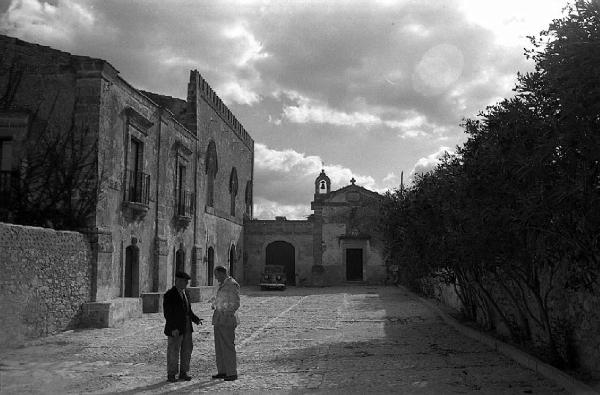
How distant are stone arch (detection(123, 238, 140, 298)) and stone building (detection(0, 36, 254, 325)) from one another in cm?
3

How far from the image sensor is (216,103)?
28531mm

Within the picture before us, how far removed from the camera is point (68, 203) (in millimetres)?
13852

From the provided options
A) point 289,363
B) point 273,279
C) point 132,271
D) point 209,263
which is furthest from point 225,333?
Result: point 273,279

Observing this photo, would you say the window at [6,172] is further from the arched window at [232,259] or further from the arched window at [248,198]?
the arched window at [248,198]

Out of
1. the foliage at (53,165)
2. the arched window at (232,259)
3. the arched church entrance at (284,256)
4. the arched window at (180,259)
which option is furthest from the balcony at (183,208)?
the arched church entrance at (284,256)

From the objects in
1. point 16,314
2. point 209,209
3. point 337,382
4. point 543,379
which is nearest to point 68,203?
point 16,314

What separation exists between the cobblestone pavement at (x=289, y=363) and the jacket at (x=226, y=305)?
768 millimetres

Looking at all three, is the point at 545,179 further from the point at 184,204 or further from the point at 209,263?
the point at 209,263

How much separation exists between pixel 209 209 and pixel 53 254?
590 inches

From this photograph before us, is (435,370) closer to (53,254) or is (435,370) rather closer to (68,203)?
(53,254)

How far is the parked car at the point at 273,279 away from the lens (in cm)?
3162

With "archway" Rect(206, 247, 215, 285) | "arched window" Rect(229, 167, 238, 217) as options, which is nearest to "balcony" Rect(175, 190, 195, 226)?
"archway" Rect(206, 247, 215, 285)

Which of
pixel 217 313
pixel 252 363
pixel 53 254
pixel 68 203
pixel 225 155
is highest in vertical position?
pixel 225 155

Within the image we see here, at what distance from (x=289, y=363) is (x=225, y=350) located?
61.3 inches
